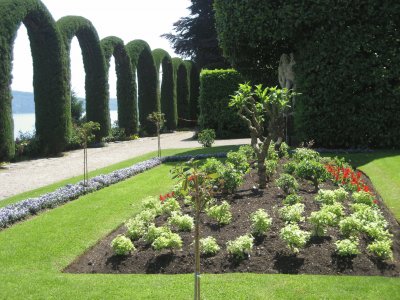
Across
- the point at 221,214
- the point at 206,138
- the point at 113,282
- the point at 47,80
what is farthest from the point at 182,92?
the point at 113,282

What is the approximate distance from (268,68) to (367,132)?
5.99 m

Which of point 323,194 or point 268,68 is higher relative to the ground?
point 268,68

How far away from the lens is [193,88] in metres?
37.1

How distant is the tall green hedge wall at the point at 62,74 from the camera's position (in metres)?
14.9

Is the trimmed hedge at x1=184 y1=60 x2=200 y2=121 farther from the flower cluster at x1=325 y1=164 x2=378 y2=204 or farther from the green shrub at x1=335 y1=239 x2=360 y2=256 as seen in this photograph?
the green shrub at x1=335 y1=239 x2=360 y2=256

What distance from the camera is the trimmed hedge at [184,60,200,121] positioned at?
3620cm

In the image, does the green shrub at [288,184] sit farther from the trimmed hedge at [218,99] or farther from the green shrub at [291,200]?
the trimmed hedge at [218,99]

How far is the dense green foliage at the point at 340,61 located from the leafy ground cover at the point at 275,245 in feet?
26.6

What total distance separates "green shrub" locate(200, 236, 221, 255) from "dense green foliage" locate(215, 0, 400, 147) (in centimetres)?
1055

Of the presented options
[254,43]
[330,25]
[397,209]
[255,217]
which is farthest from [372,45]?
[255,217]

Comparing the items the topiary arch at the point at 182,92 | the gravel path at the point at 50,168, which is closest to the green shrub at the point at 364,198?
the gravel path at the point at 50,168

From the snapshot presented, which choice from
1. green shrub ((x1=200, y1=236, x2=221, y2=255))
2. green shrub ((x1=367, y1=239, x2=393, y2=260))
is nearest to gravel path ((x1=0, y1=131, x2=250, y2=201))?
green shrub ((x1=200, y1=236, x2=221, y2=255))

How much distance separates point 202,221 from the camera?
269 inches

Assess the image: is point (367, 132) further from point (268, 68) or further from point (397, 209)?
point (397, 209)
